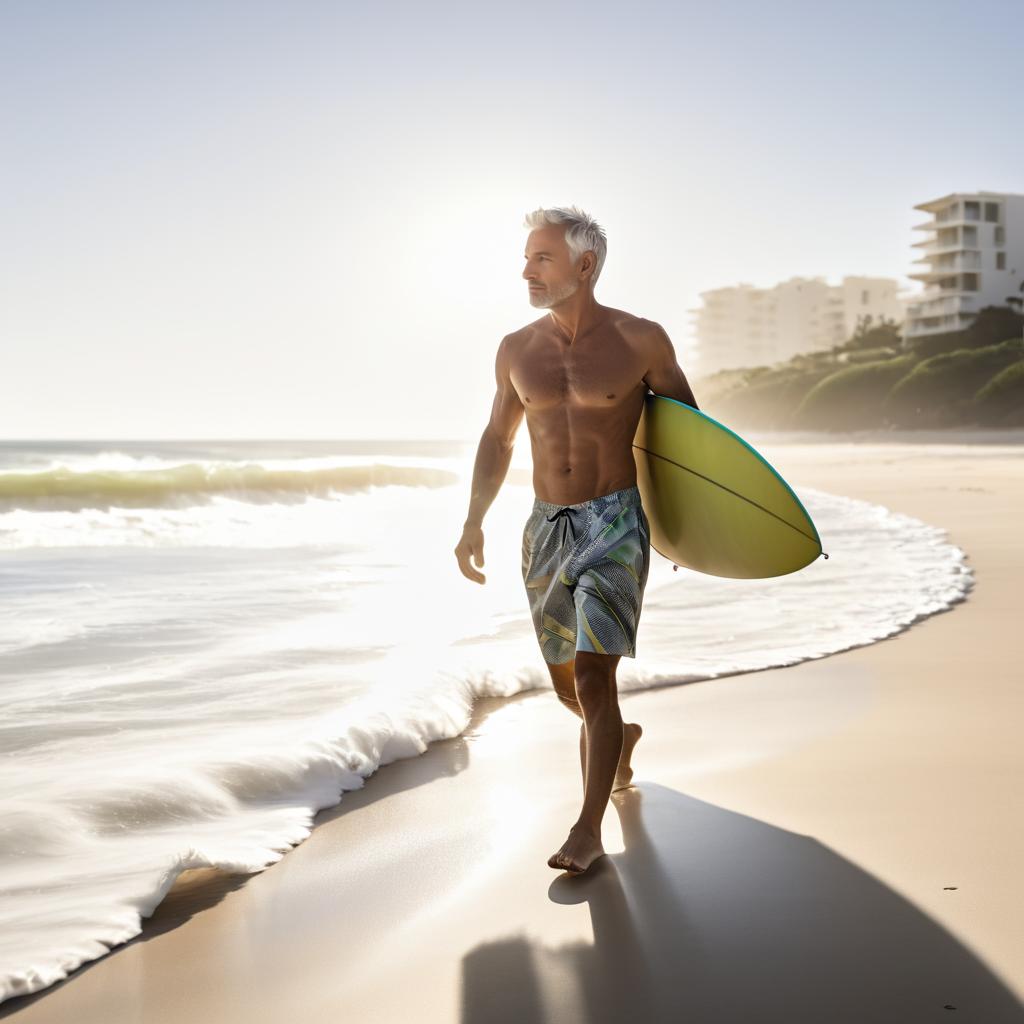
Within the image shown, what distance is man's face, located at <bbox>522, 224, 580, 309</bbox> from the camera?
310cm

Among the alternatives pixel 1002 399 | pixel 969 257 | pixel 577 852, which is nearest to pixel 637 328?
pixel 577 852

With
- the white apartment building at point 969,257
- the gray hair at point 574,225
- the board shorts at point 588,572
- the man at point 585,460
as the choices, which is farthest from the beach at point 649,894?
the white apartment building at point 969,257

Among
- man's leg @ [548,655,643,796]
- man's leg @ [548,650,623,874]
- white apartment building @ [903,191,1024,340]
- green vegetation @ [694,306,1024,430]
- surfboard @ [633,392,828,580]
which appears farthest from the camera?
white apartment building @ [903,191,1024,340]

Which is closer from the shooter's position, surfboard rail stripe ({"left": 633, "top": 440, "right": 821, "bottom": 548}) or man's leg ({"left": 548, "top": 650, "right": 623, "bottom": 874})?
man's leg ({"left": 548, "top": 650, "right": 623, "bottom": 874})

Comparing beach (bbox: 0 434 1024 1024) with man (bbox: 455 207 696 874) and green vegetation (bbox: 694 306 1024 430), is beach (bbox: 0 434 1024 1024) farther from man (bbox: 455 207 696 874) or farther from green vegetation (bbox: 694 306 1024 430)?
green vegetation (bbox: 694 306 1024 430)

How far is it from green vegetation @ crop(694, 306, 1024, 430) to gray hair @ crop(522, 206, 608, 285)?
143 ft

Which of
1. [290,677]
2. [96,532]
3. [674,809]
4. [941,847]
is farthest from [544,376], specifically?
[96,532]

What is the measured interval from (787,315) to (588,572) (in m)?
135

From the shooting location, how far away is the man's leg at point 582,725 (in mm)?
3199

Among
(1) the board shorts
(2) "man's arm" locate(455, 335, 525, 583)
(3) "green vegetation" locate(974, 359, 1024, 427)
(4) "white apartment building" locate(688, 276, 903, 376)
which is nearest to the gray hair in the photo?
(2) "man's arm" locate(455, 335, 525, 583)

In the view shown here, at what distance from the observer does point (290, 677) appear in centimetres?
498

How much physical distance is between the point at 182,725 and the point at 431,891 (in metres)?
1.76

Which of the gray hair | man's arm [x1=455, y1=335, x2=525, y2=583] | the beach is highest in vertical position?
the gray hair

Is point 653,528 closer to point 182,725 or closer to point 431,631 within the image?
point 182,725
